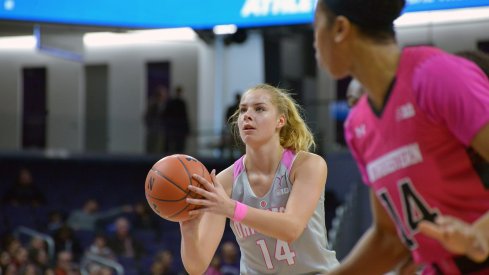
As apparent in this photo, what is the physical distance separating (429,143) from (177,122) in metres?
15.2

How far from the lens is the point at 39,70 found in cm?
2258

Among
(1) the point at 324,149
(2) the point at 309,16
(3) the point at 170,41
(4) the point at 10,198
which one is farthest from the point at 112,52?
(2) the point at 309,16

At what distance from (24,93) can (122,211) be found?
701cm

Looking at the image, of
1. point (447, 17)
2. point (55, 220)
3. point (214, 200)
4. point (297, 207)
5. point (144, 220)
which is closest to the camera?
point (214, 200)

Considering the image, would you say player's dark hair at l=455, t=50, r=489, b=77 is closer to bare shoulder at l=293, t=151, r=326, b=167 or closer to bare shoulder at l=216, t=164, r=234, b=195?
bare shoulder at l=293, t=151, r=326, b=167

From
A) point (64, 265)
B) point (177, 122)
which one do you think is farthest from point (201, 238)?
point (177, 122)

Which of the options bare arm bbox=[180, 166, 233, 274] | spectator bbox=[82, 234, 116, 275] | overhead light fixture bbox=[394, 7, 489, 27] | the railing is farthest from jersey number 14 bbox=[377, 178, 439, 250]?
overhead light fixture bbox=[394, 7, 489, 27]

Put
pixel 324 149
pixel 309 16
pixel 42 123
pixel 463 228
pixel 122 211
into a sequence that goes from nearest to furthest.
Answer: pixel 463 228
pixel 309 16
pixel 324 149
pixel 122 211
pixel 42 123

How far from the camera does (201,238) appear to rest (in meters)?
4.42

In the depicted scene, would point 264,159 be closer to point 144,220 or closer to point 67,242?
point 67,242

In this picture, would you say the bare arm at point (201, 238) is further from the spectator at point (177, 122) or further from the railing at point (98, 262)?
the spectator at point (177, 122)

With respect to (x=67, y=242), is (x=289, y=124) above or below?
above

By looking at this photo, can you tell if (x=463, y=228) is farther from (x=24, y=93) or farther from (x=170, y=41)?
(x=24, y=93)

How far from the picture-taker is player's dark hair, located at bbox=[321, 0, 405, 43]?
234 centimetres
